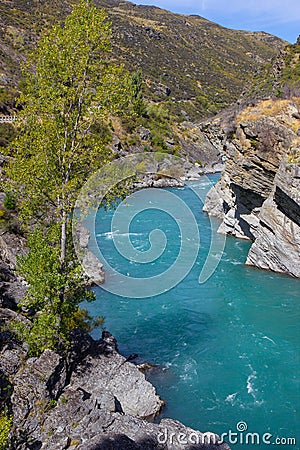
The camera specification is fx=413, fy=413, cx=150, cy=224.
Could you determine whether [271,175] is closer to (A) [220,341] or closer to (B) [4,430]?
(A) [220,341]

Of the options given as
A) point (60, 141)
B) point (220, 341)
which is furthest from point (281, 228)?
point (60, 141)

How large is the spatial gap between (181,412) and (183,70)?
106 metres

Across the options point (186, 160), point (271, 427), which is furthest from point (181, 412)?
point (186, 160)

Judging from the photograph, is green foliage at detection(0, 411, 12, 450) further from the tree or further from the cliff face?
the cliff face

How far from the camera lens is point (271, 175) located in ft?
86.3

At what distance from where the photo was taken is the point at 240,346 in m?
17.3

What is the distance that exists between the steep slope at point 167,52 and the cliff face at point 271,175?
4214 centimetres

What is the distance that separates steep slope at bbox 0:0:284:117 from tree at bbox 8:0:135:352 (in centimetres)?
5001

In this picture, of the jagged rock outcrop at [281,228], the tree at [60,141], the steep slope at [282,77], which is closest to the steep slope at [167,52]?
the steep slope at [282,77]

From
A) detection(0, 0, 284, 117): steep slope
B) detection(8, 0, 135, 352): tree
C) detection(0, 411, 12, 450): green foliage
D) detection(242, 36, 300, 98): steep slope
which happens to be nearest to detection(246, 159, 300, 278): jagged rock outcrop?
detection(242, 36, 300, 98): steep slope

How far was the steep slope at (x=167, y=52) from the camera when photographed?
7715 centimetres

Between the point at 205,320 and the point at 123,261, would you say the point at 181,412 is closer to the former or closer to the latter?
the point at 205,320

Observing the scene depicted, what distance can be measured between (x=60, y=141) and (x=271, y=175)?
1717cm

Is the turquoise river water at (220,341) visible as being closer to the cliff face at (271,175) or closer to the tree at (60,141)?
the cliff face at (271,175)
